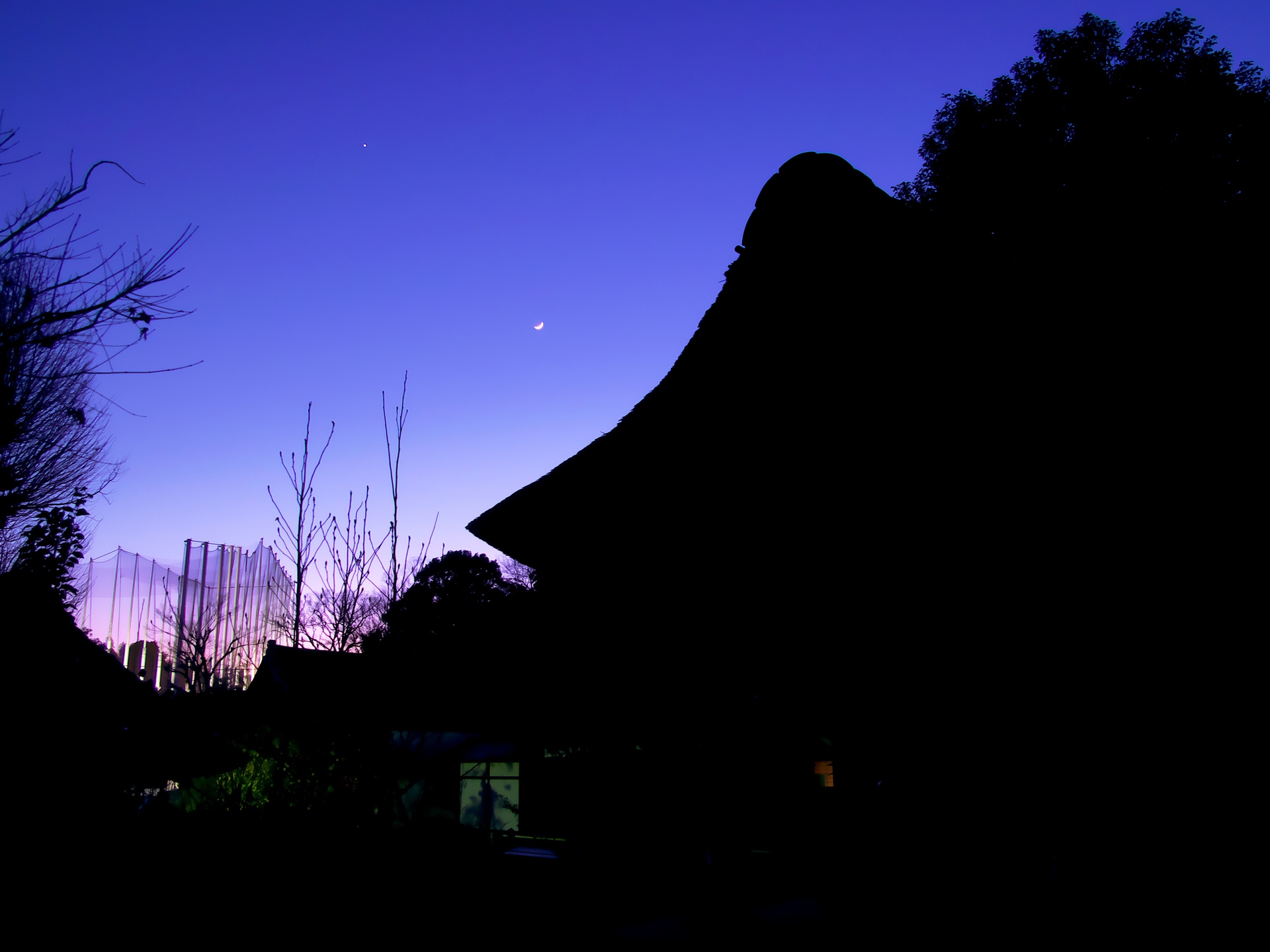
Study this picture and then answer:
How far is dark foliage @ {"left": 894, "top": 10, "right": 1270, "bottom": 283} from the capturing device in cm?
923

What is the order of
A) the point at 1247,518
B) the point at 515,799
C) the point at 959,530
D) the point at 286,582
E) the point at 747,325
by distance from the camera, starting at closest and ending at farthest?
the point at 1247,518 → the point at 959,530 → the point at 747,325 → the point at 286,582 → the point at 515,799

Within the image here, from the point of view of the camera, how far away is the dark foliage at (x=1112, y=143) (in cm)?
923

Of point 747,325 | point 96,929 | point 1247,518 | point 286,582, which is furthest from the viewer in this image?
point 286,582

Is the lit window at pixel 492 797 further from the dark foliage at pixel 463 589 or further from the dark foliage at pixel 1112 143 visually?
the dark foliage at pixel 1112 143

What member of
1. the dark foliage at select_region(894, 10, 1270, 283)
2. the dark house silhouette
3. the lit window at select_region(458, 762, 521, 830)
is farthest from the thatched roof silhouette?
Result: the lit window at select_region(458, 762, 521, 830)

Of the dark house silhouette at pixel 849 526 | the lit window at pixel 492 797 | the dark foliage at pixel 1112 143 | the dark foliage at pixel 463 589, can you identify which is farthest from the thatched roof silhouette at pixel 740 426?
the lit window at pixel 492 797

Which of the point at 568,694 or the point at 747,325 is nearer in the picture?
the point at 747,325

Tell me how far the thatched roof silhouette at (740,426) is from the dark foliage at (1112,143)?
20.9 ft

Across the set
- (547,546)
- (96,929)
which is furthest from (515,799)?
(547,546)

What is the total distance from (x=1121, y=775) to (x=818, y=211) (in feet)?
7.91

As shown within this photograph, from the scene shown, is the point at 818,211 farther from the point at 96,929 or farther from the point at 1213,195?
the point at 1213,195

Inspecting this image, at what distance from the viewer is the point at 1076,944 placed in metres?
2.07

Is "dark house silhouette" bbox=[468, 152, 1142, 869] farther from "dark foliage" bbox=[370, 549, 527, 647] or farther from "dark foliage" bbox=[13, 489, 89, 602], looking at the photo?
"dark foliage" bbox=[370, 549, 527, 647]

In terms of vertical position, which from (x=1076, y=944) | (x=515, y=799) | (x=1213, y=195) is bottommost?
(x=515, y=799)
